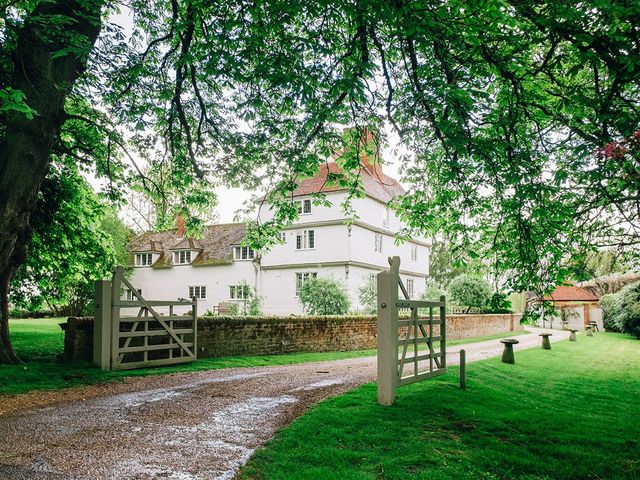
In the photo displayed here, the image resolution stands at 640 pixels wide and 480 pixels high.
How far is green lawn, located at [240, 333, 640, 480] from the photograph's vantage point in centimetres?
557

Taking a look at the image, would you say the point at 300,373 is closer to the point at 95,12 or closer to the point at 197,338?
the point at 197,338

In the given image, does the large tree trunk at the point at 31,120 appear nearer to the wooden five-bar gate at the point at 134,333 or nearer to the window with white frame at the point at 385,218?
the wooden five-bar gate at the point at 134,333

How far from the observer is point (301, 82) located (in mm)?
7344

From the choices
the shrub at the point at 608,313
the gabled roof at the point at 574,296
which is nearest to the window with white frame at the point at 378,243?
the shrub at the point at 608,313

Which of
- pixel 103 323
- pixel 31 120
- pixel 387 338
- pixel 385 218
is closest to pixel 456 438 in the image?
pixel 387 338

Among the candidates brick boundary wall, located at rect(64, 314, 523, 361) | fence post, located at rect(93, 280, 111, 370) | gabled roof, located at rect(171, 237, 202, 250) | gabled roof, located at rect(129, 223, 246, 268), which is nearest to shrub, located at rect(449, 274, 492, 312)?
brick boundary wall, located at rect(64, 314, 523, 361)

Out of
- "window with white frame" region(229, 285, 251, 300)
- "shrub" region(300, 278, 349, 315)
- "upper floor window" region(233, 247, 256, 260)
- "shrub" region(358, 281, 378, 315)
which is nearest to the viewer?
"shrub" region(300, 278, 349, 315)

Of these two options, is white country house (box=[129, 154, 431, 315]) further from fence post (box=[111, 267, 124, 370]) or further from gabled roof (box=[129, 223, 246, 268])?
fence post (box=[111, 267, 124, 370])

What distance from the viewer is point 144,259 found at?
44.9 m

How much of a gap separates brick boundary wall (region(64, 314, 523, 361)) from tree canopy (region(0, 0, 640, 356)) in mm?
1829

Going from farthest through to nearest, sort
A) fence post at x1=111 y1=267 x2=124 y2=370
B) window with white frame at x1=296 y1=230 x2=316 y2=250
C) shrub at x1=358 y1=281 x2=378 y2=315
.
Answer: window with white frame at x1=296 y1=230 x2=316 y2=250 → shrub at x1=358 y1=281 x2=378 y2=315 → fence post at x1=111 y1=267 x2=124 y2=370

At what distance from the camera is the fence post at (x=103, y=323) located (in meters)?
11.4

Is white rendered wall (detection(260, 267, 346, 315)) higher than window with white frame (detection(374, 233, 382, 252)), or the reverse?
window with white frame (detection(374, 233, 382, 252))

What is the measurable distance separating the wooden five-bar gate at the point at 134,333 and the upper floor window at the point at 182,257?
29.1 m
